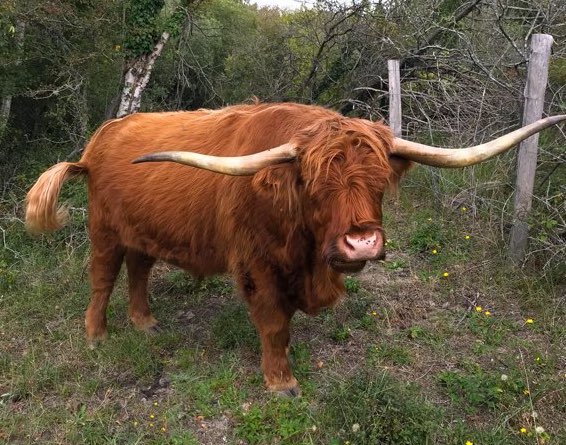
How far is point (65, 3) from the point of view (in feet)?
20.0

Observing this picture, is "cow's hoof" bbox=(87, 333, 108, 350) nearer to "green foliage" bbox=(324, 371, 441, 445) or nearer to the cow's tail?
the cow's tail

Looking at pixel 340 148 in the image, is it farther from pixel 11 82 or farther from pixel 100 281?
pixel 11 82

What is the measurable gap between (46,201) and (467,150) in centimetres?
267

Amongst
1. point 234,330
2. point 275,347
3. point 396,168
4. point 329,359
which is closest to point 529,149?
point 396,168

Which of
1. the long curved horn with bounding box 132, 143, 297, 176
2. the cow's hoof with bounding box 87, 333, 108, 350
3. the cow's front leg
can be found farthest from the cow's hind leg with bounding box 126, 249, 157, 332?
the long curved horn with bounding box 132, 143, 297, 176

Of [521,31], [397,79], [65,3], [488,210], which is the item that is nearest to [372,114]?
[397,79]

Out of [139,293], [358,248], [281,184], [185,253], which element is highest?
[281,184]

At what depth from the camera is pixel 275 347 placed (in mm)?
3201

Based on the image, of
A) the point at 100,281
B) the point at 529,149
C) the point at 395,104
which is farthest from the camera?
the point at 395,104

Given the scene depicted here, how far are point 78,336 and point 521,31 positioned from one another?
5.11 m

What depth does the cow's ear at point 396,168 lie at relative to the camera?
261 cm

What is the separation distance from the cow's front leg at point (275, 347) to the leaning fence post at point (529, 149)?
201 centimetres

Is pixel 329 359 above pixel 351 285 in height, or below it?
below

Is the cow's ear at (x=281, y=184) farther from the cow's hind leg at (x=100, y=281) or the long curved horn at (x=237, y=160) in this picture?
the cow's hind leg at (x=100, y=281)
